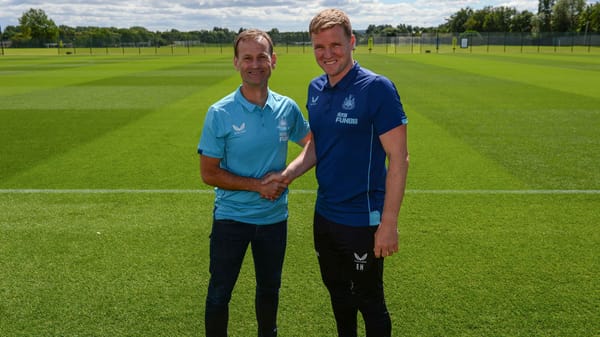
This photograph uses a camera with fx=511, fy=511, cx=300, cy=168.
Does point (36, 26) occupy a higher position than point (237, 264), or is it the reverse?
point (36, 26)

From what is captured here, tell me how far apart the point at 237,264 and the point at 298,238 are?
2.19m

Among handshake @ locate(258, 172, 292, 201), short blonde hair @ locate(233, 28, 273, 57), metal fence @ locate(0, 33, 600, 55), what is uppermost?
metal fence @ locate(0, 33, 600, 55)

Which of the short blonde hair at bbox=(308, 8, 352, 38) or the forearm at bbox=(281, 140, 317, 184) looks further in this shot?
the forearm at bbox=(281, 140, 317, 184)

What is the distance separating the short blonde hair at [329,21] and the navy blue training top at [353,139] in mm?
220

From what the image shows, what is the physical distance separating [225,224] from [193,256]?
1.93m

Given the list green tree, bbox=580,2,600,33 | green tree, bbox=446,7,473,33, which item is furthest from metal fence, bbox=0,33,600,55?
green tree, bbox=446,7,473,33

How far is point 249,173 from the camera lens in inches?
115

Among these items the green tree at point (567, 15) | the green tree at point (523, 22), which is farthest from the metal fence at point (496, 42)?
the green tree at point (523, 22)

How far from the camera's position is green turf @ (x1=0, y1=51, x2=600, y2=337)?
12.1ft

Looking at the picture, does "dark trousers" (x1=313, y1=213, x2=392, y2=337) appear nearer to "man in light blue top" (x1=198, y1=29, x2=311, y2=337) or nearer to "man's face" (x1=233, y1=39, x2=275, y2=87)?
"man in light blue top" (x1=198, y1=29, x2=311, y2=337)

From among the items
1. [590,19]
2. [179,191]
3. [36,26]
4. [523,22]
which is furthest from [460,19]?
[179,191]

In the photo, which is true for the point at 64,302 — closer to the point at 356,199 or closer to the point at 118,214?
the point at 118,214

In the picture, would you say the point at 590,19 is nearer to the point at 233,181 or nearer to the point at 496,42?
the point at 496,42

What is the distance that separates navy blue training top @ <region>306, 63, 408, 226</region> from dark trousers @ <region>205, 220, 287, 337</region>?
385mm
